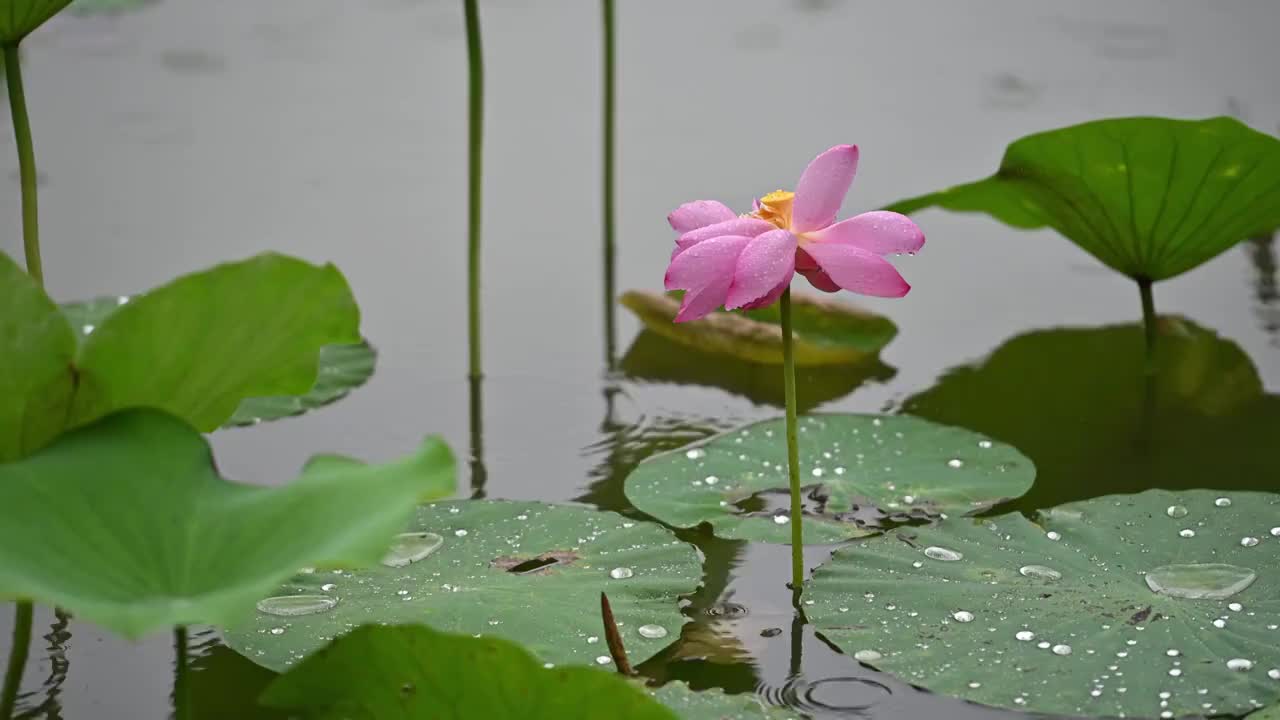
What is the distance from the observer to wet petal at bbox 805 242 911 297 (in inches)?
51.1

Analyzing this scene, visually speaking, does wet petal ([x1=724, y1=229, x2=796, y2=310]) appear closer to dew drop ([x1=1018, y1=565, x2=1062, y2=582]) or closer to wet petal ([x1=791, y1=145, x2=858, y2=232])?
wet petal ([x1=791, y1=145, x2=858, y2=232])

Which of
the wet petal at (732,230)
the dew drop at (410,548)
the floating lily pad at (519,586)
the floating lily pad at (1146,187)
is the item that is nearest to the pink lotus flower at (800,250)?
the wet petal at (732,230)

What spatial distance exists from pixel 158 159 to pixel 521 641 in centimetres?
180

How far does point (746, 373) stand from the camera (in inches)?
81.7

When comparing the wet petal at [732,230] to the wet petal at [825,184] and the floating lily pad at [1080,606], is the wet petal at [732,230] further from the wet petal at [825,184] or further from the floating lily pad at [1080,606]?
the floating lily pad at [1080,606]

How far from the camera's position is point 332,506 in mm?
975

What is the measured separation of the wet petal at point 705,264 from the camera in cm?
129

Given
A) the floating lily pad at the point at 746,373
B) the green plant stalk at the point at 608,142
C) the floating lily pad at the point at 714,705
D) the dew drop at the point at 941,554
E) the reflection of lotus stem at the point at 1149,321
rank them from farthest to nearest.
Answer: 1. the green plant stalk at the point at 608,142
2. the floating lily pad at the point at 746,373
3. the reflection of lotus stem at the point at 1149,321
4. the dew drop at the point at 941,554
5. the floating lily pad at the point at 714,705

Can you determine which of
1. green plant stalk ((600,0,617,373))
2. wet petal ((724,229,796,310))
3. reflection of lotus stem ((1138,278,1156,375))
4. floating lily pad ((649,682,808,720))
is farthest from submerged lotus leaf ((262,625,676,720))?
green plant stalk ((600,0,617,373))

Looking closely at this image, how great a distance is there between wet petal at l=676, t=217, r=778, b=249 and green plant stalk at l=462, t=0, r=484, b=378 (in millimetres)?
726

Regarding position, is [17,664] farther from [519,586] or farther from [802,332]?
[802,332]

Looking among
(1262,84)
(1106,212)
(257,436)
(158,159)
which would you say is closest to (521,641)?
(257,436)

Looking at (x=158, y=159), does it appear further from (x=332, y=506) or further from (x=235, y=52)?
(x=332, y=506)

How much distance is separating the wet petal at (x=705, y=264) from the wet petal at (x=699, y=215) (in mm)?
65
